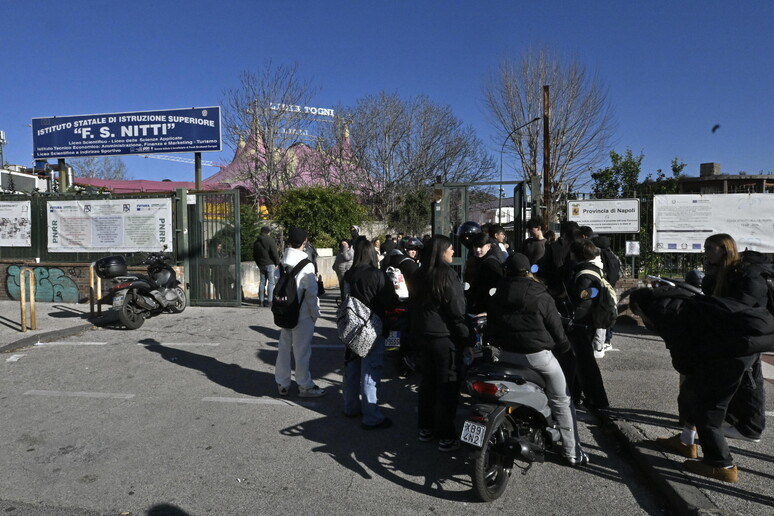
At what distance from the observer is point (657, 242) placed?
11.1 metres

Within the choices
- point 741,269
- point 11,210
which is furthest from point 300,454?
point 11,210

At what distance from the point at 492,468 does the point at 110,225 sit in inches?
431

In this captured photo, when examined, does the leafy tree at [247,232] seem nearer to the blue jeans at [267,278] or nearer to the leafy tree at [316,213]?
the leafy tree at [316,213]

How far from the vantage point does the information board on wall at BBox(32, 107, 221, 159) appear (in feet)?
41.4

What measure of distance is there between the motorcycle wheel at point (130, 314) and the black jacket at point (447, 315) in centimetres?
677

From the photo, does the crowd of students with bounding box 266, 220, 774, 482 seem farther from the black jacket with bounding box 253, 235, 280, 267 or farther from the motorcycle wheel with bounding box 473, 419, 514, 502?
the black jacket with bounding box 253, 235, 280, 267

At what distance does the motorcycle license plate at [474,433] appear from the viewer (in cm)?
346

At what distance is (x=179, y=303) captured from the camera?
10.7 m

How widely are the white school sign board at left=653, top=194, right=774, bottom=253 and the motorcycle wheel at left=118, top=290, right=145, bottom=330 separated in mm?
9992

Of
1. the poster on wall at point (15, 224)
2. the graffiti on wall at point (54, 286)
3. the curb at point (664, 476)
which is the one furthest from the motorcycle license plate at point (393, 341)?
the poster on wall at point (15, 224)

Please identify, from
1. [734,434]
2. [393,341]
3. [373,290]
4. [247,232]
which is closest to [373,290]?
[373,290]

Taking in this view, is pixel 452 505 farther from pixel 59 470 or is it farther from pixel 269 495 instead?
pixel 59 470

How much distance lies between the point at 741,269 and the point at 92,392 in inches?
Result: 251

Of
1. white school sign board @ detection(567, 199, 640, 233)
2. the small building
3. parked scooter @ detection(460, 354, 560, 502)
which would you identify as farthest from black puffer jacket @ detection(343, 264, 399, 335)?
the small building
